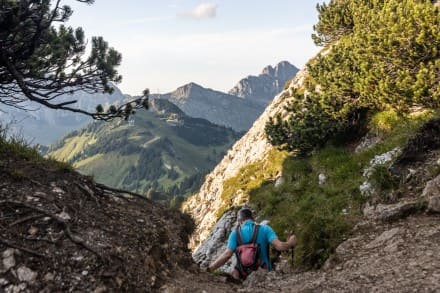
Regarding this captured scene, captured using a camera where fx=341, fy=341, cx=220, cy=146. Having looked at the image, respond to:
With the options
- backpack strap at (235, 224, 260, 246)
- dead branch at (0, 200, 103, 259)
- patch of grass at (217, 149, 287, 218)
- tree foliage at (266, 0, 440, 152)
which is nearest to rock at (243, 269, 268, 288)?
backpack strap at (235, 224, 260, 246)

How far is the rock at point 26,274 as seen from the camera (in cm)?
592

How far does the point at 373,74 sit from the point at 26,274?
17.5 meters

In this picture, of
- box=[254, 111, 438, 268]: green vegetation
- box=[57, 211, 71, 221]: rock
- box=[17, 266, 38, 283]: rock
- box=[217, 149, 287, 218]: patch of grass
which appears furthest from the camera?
box=[217, 149, 287, 218]: patch of grass

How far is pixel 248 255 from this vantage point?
954 centimetres

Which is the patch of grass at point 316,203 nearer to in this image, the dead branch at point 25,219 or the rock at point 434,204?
the rock at point 434,204

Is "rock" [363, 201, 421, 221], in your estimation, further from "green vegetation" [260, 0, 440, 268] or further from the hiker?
the hiker

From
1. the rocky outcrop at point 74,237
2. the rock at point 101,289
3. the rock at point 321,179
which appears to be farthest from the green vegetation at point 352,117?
the rock at point 101,289

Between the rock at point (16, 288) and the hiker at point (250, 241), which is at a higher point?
the rock at point (16, 288)

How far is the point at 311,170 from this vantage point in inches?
853

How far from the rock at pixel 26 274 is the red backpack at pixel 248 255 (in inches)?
208

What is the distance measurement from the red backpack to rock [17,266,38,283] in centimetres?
529

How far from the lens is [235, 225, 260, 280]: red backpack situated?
9539 millimetres

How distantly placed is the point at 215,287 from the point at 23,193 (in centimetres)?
497

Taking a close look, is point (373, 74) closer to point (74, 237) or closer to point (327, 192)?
point (327, 192)
